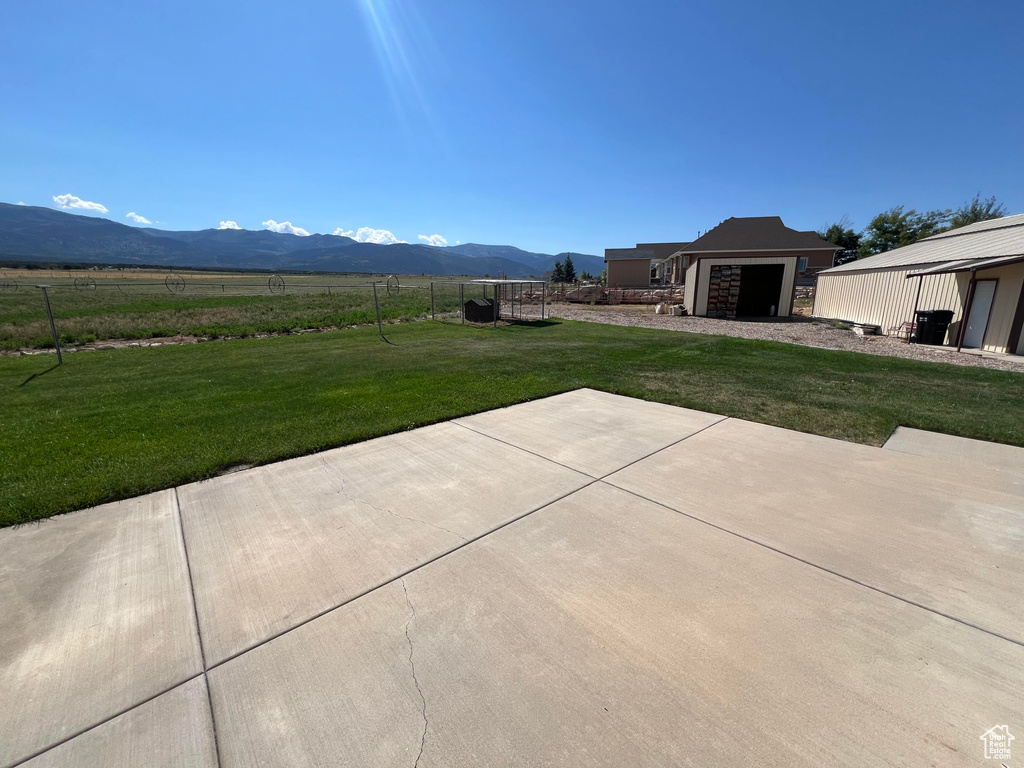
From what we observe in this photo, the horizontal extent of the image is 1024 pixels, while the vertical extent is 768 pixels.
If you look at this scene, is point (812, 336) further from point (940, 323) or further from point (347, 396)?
point (347, 396)

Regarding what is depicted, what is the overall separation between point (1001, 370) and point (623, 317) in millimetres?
12850

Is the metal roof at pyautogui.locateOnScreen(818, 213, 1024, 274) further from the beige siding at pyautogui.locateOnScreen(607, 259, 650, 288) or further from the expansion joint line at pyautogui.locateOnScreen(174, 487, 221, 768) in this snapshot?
the beige siding at pyautogui.locateOnScreen(607, 259, 650, 288)

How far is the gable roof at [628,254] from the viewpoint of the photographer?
4659 cm

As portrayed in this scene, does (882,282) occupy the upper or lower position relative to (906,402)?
upper

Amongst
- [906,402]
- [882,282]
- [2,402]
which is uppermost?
[882,282]

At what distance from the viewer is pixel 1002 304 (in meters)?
11.1

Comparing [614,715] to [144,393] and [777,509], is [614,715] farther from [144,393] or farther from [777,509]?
[144,393]

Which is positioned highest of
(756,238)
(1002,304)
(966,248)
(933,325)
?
(756,238)

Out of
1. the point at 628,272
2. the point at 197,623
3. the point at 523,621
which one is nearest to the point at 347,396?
the point at 197,623

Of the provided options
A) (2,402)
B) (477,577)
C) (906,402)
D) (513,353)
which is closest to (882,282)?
(906,402)

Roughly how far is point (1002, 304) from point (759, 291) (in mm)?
9923

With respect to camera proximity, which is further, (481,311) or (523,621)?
(481,311)

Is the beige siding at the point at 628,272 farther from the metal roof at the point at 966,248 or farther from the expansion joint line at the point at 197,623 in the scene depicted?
the expansion joint line at the point at 197,623

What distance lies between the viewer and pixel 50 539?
9.30 ft
